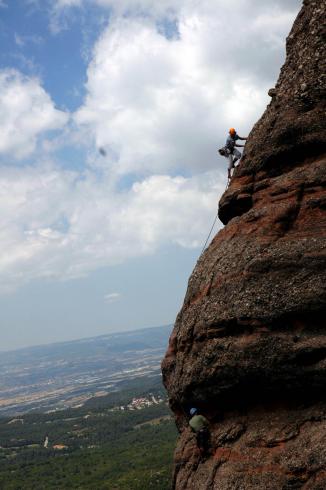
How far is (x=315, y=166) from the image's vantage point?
19.7 m

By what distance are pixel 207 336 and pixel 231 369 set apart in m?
1.79

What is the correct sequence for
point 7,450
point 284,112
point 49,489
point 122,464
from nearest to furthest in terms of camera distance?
point 284,112, point 49,489, point 122,464, point 7,450

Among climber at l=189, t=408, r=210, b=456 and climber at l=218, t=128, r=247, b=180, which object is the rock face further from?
climber at l=218, t=128, r=247, b=180

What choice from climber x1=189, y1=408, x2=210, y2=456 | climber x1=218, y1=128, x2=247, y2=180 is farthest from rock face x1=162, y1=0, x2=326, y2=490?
climber x1=218, y1=128, x2=247, y2=180

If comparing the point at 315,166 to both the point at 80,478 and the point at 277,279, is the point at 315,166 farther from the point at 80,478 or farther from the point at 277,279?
the point at 80,478

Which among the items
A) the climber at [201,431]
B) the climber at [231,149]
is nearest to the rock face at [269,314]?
the climber at [201,431]

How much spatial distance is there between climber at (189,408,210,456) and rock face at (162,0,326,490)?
42cm

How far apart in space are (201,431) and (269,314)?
5797 millimetres

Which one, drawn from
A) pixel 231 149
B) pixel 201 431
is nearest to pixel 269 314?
pixel 201 431

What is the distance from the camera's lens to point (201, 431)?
20.0 m

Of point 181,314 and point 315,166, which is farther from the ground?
point 315,166

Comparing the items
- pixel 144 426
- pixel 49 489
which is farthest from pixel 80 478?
pixel 144 426

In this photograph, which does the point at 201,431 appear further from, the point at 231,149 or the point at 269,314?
the point at 231,149

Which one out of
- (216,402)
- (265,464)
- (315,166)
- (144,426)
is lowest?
(144,426)
